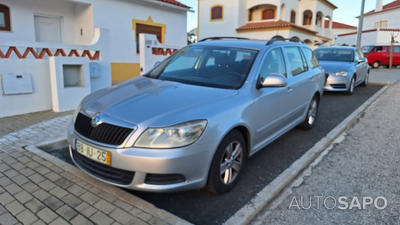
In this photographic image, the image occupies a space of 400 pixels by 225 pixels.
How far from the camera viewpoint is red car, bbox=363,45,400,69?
23609mm

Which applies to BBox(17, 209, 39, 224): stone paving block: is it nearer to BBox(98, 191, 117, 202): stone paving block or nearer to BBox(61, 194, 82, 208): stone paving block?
BBox(61, 194, 82, 208): stone paving block

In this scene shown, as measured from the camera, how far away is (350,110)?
753 centimetres

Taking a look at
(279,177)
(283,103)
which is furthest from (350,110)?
(279,177)

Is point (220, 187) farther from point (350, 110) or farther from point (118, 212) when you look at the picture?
point (350, 110)

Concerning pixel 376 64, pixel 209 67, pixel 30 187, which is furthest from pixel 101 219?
pixel 376 64

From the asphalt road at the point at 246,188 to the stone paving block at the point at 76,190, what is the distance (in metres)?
0.56

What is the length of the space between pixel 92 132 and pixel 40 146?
2008mm

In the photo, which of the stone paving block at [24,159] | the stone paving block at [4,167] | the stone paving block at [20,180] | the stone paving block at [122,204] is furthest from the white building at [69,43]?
the stone paving block at [122,204]

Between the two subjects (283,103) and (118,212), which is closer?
(118,212)

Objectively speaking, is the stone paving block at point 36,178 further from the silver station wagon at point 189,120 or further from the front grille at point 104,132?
the front grille at point 104,132

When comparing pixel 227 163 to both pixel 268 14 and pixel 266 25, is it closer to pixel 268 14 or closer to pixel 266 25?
pixel 266 25

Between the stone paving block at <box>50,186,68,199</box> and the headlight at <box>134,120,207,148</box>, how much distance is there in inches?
42.6

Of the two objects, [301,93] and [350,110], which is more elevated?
[301,93]

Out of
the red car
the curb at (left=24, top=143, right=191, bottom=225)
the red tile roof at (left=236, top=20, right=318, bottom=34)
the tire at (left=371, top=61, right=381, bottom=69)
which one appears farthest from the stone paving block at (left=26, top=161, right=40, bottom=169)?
the tire at (left=371, top=61, right=381, bottom=69)
